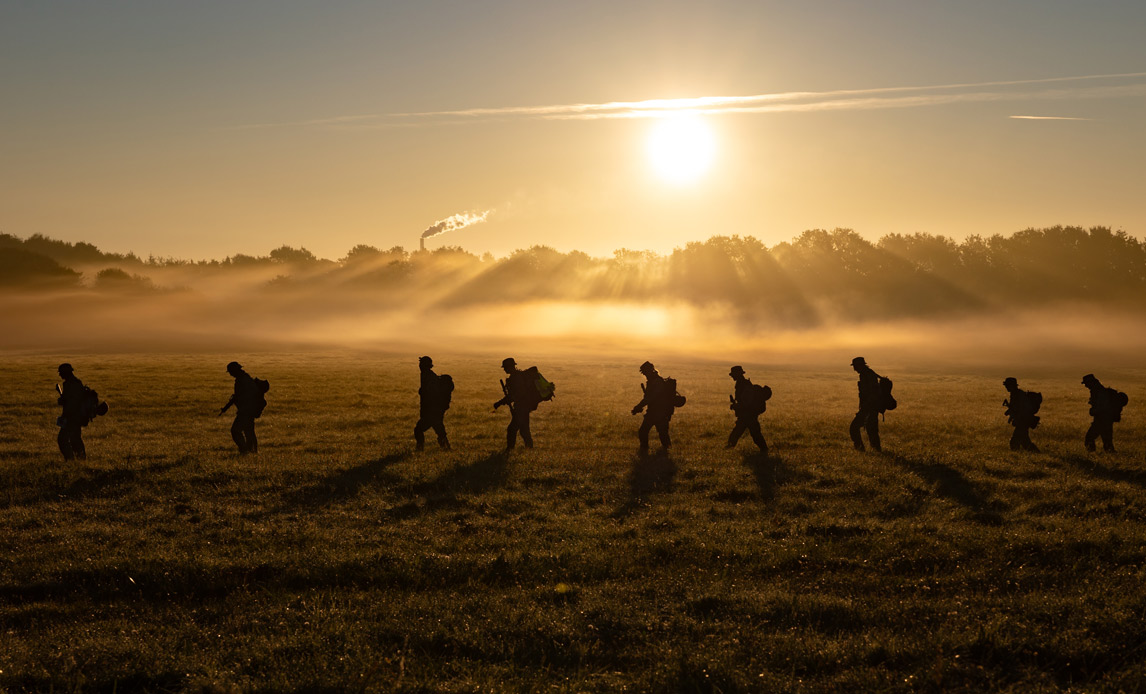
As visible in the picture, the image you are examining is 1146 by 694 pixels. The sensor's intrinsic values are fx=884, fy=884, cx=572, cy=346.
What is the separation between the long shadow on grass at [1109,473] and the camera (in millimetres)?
16453

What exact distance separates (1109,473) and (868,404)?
4.84 metres

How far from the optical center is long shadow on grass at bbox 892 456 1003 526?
13.3 metres

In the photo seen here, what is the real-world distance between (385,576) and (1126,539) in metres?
9.57

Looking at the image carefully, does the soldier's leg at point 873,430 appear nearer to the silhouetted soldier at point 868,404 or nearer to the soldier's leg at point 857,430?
the silhouetted soldier at point 868,404

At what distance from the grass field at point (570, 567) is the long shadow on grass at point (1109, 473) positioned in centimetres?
11

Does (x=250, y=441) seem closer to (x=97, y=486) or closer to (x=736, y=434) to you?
(x=97, y=486)

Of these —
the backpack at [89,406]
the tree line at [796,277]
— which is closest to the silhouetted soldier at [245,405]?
the backpack at [89,406]

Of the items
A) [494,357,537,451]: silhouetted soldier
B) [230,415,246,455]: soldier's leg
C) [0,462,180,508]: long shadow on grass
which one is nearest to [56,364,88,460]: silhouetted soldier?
[0,462,180,508]: long shadow on grass

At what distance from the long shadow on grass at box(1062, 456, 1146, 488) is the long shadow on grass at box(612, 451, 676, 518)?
26.6 ft

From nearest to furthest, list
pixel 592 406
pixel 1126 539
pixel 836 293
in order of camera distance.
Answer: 1. pixel 1126 539
2. pixel 592 406
3. pixel 836 293

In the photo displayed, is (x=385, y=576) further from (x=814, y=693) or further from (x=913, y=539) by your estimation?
(x=913, y=539)

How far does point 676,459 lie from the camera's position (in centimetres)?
1906

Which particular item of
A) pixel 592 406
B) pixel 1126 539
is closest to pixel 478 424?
pixel 592 406

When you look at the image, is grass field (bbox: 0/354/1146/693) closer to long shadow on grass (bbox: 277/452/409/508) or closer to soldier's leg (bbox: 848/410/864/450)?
long shadow on grass (bbox: 277/452/409/508)
